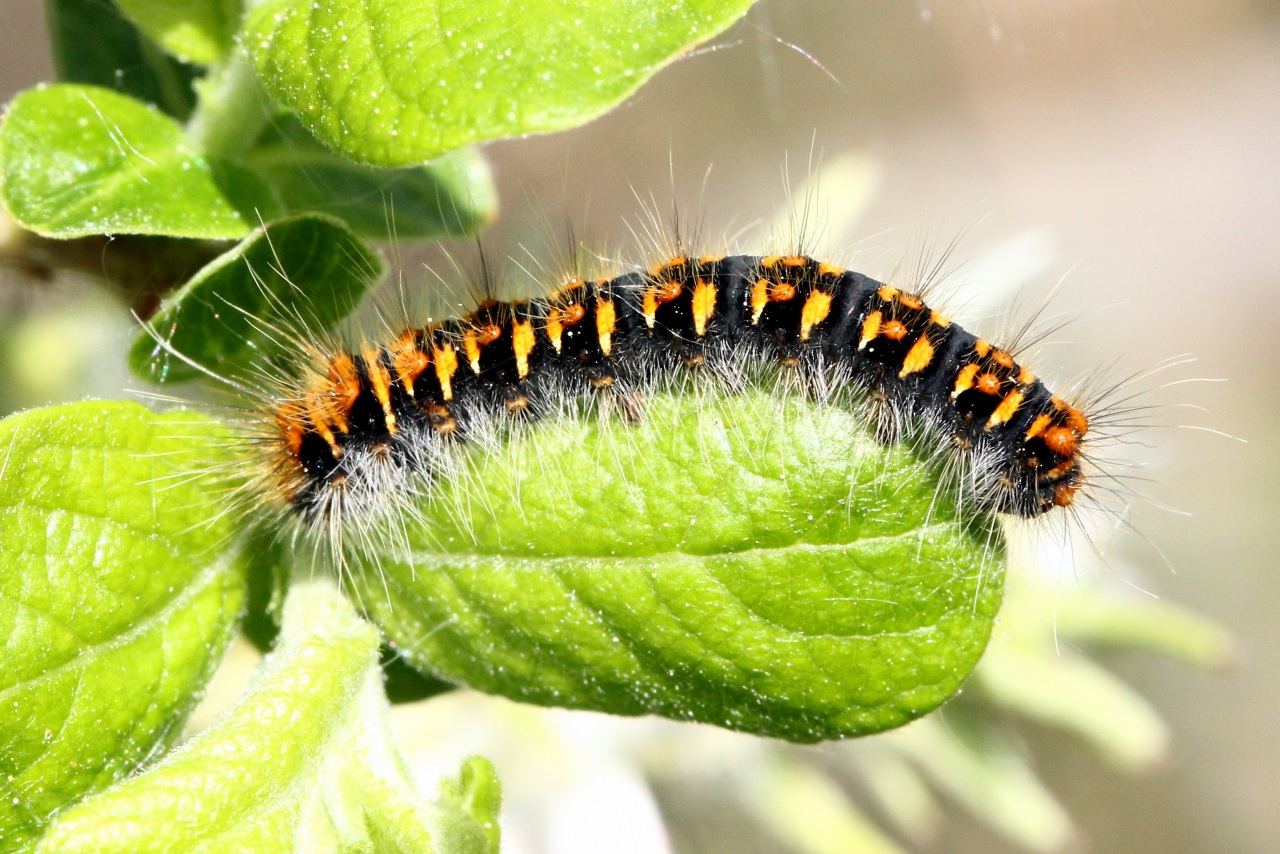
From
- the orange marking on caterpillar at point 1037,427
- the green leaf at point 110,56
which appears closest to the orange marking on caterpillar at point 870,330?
the orange marking on caterpillar at point 1037,427

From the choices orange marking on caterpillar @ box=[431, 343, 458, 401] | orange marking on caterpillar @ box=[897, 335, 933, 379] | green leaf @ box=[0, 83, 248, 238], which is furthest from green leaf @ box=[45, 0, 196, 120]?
orange marking on caterpillar @ box=[897, 335, 933, 379]

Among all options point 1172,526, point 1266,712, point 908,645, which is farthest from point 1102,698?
point 1266,712

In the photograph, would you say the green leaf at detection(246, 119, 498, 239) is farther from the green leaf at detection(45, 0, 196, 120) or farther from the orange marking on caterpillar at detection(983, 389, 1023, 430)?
the orange marking on caterpillar at detection(983, 389, 1023, 430)

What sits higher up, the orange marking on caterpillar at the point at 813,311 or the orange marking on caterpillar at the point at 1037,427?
the orange marking on caterpillar at the point at 813,311

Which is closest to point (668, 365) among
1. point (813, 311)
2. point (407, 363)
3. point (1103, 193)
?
point (813, 311)

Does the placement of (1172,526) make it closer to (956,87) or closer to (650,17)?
(956,87)

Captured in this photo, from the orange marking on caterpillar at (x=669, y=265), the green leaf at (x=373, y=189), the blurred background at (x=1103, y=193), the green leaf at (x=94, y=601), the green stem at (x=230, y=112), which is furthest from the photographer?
the blurred background at (x=1103, y=193)

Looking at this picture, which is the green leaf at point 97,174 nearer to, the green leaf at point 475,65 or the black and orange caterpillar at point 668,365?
the green leaf at point 475,65

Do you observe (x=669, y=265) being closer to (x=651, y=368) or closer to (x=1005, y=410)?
(x=651, y=368)
